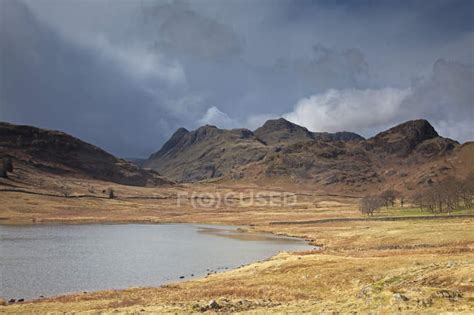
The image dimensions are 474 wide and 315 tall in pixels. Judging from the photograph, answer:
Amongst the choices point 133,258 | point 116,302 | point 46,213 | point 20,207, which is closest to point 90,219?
point 46,213

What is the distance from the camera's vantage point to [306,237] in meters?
110

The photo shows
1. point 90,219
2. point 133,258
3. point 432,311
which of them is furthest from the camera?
point 90,219

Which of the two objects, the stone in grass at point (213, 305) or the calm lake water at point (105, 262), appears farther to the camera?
the calm lake water at point (105, 262)

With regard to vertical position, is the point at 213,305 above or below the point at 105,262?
above

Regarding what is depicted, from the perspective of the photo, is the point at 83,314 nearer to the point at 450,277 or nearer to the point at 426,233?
the point at 450,277

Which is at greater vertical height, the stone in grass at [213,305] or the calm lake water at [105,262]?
the stone in grass at [213,305]

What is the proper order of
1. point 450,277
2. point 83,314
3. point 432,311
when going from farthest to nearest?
1. point 450,277
2. point 83,314
3. point 432,311

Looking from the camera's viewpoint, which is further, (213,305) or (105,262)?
(105,262)

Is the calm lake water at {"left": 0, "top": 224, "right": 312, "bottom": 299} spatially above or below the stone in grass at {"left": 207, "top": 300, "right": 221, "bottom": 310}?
below

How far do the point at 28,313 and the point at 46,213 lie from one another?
181 m

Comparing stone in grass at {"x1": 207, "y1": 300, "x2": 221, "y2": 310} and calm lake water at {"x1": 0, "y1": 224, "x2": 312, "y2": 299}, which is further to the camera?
calm lake water at {"x1": 0, "y1": 224, "x2": 312, "y2": 299}

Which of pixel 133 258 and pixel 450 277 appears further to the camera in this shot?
pixel 133 258

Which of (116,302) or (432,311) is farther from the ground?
(432,311)

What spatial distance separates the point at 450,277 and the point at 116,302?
2368 centimetres
